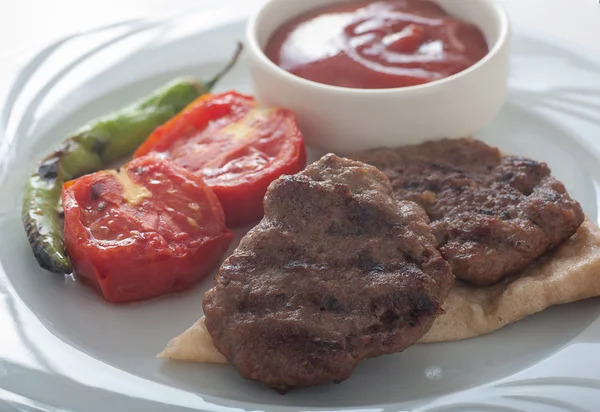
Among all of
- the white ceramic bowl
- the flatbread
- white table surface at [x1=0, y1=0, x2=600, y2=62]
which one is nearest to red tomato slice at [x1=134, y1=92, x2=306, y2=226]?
the white ceramic bowl

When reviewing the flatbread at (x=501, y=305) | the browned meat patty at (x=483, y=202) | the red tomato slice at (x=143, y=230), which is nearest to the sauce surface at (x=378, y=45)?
the browned meat patty at (x=483, y=202)

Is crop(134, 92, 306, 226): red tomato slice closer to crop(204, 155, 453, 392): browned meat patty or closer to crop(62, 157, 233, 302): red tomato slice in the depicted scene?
crop(62, 157, 233, 302): red tomato slice

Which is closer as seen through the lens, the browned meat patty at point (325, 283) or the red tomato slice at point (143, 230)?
the browned meat patty at point (325, 283)

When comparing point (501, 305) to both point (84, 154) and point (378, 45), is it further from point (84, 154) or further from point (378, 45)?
point (84, 154)

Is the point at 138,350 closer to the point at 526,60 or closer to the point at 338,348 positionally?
the point at 338,348

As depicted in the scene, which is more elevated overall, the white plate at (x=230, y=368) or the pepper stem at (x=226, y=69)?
the pepper stem at (x=226, y=69)

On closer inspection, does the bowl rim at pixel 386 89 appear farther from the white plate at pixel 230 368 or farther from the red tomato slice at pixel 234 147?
the white plate at pixel 230 368

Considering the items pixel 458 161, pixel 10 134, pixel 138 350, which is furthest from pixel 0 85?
pixel 458 161

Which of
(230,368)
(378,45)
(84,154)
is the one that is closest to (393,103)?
(378,45)
